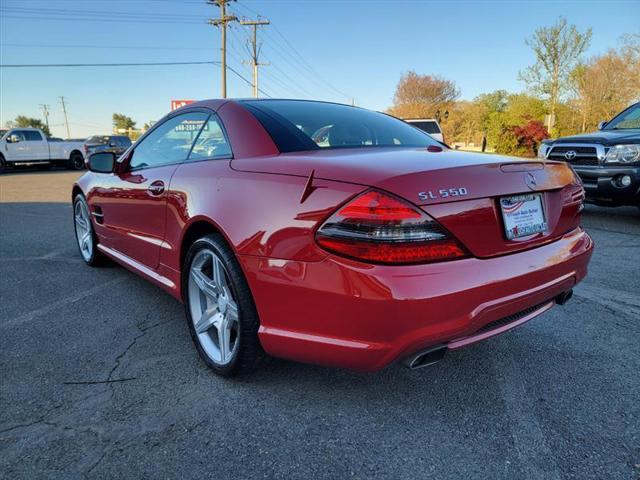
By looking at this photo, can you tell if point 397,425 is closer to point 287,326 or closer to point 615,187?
point 287,326

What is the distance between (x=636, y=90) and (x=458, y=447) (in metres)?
29.7

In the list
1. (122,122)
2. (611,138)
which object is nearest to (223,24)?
(611,138)

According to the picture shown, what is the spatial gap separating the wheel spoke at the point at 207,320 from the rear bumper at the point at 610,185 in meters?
5.77

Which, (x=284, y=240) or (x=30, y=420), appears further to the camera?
(x=30, y=420)

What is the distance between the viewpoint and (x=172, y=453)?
5.84 ft

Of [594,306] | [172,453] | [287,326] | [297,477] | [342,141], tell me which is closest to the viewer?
[297,477]

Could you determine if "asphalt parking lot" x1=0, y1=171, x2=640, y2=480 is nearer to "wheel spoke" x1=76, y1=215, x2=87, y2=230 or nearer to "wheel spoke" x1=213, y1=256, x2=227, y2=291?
"wheel spoke" x1=213, y1=256, x2=227, y2=291

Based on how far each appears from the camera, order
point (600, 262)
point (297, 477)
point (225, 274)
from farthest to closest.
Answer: point (600, 262)
point (225, 274)
point (297, 477)

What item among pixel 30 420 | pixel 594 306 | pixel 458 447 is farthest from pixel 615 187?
pixel 30 420

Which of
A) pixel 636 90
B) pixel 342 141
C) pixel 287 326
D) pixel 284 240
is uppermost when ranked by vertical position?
pixel 636 90

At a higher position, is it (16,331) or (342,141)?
(342,141)

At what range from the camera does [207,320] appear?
2.48 m

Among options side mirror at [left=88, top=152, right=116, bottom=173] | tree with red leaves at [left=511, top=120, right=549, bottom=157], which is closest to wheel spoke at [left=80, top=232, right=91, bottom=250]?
side mirror at [left=88, top=152, right=116, bottom=173]

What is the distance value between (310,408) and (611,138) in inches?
242
